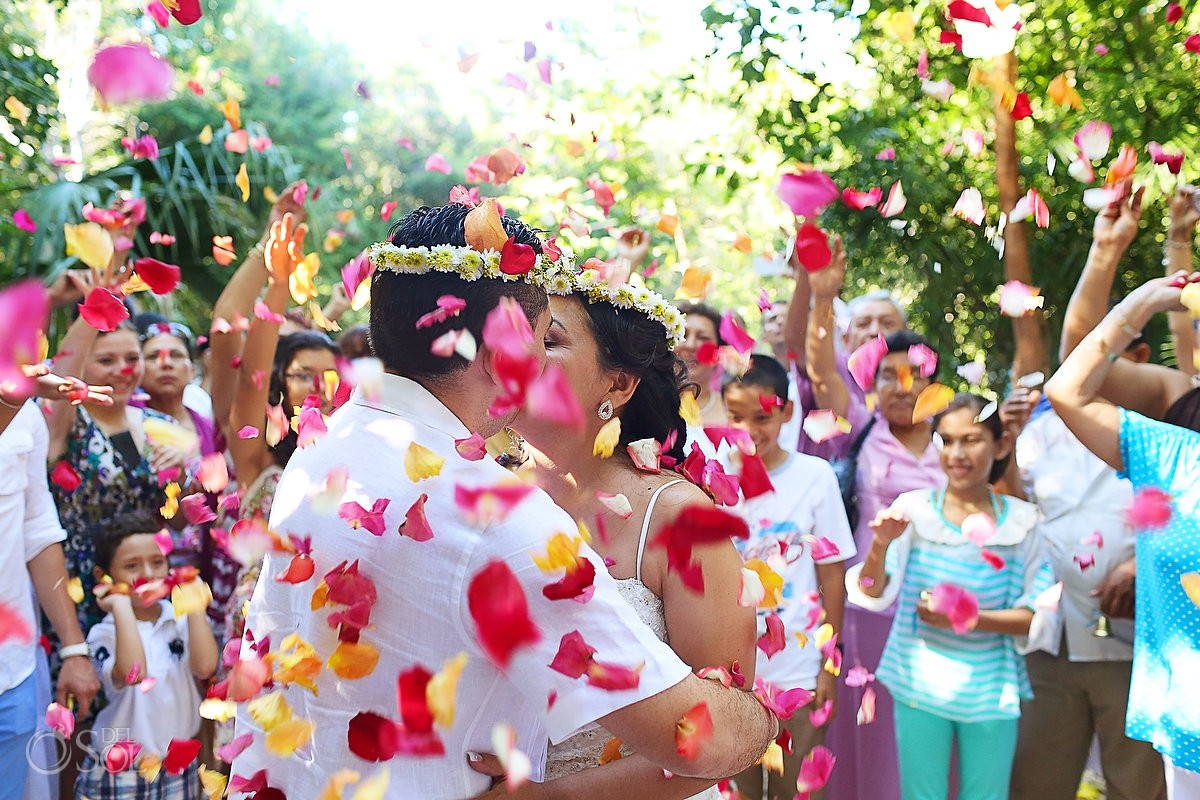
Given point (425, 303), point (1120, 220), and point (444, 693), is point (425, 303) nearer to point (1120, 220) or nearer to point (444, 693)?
point (444, 693)

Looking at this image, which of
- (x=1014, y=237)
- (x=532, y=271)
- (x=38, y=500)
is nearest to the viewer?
(x=532, y=271)

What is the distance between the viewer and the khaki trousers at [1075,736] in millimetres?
3852

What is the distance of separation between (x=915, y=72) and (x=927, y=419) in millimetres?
2776

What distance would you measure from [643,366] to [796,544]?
175 centimetres

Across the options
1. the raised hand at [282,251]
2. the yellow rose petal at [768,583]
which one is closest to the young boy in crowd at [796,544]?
the yellow rose petal at [768,583]

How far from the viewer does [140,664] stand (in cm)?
361

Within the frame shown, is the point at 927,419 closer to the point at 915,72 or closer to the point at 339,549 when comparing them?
the point at 915,72

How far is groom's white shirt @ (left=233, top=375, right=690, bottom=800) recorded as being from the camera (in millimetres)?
1472

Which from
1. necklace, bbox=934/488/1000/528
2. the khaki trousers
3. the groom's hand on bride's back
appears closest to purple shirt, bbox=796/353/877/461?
→ necklace, bbox=934/488/1000/528

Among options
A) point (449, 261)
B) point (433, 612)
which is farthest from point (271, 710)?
point (449, 261)

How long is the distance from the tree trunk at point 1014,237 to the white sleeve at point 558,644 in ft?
10.8

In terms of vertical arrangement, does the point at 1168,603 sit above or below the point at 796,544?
above

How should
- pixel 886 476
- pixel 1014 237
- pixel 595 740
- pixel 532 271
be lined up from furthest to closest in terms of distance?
1. pixel 1014 237
2. pixel 886 476
3. pixel 595 740
4. pixel 532 271

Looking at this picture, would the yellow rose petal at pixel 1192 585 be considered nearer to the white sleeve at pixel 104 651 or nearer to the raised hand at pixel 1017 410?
the raised hand at pixel 1017 410
